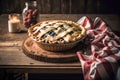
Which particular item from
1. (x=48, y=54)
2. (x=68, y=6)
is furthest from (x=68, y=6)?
(x=48, y=54)

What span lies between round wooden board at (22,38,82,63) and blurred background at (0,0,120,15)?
142 cm

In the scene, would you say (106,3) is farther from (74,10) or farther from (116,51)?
(116,51)

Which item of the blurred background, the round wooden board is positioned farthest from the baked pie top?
the blurred background

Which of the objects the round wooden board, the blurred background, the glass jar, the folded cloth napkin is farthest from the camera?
the blurred background

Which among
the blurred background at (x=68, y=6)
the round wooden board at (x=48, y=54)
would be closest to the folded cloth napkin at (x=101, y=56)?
the round wooden board at (x=48, y=54)

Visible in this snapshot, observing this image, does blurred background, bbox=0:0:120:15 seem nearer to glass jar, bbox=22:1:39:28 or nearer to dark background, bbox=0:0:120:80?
dark background, bbox=0:0:120:80

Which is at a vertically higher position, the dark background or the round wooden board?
the dark background

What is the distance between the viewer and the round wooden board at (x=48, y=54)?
6.72 ft

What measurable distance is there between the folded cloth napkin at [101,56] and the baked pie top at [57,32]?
4.2 inches

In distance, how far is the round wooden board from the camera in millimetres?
2049

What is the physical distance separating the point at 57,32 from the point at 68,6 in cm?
145

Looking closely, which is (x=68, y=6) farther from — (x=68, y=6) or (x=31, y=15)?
(x=31, y=15)

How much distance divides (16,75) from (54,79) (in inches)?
27.7

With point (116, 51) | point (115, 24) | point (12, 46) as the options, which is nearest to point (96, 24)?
point (115, 24)
